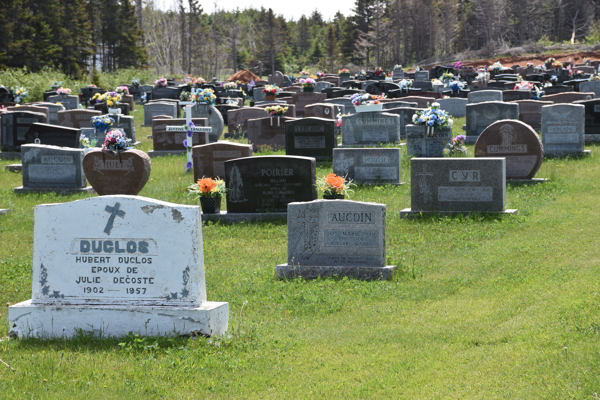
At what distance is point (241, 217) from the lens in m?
16.0

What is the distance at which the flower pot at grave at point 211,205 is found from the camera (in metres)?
16.2

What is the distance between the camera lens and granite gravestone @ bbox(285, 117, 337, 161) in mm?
22922

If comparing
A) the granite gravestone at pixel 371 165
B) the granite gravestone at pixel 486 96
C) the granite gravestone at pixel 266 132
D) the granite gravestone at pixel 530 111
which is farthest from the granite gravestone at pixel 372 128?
the granite gravestone at pixel 486 96

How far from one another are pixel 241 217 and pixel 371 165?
4.32m

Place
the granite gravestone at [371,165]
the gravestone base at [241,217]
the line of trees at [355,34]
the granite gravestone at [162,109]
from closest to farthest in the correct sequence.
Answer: the gravestone base at [241,217]
the granite gravestone at [371,165]
the granite gravestone at [162,109]
the line of trees at [355,34]

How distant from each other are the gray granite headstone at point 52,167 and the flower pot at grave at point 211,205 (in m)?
4.94

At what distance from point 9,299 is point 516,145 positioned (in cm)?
1124

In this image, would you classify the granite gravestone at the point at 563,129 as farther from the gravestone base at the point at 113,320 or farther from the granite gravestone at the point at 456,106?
the gravestone base at the point at 113,320

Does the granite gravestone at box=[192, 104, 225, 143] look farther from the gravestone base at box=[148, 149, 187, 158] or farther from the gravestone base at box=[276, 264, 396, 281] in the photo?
the gravestone base at box=[276, 264, 396, 281]

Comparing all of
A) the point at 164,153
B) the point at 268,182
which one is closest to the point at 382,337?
the point at 268,182

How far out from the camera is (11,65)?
209ft

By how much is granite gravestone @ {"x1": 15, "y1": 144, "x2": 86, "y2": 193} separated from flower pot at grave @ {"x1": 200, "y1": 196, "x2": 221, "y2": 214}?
4833mm

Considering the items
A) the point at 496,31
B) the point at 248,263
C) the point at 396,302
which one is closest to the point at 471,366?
the point at 396,302

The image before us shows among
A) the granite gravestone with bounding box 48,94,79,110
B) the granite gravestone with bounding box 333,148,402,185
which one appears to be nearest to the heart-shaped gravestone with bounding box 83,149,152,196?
the granite gravestone with bounding box 333,148,402,185
